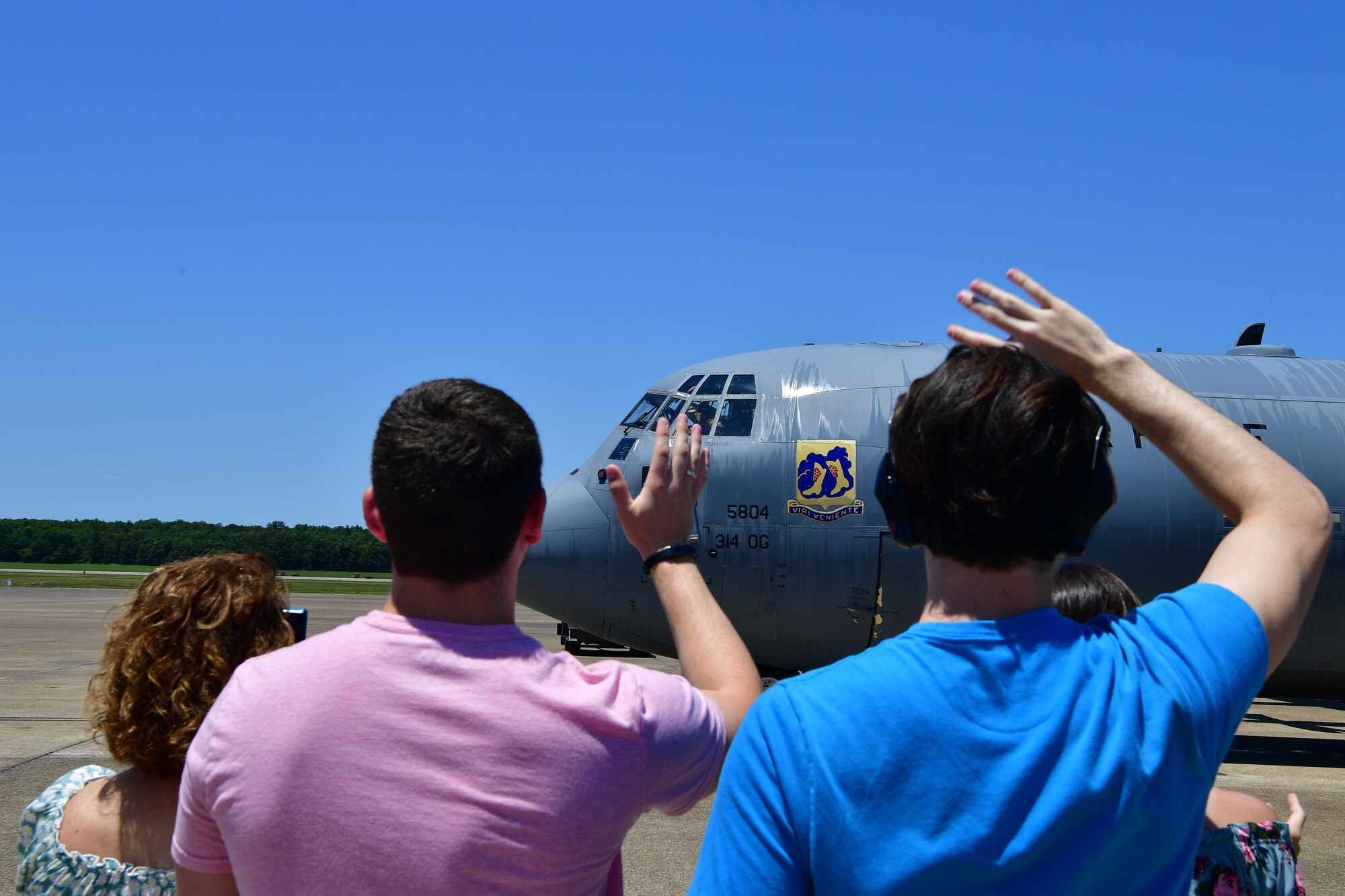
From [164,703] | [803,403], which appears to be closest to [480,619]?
[164,703]

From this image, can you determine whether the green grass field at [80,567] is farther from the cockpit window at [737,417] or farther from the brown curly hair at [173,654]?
the brown curly hair at [173,654]

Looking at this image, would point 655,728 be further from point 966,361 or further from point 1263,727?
point 1263,727

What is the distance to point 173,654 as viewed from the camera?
2666 mm

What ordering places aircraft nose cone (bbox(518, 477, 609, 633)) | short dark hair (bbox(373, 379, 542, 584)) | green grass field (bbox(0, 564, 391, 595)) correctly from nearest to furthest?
short dark hair (bbox(373, 379, 542, 584)) → aircraft nose cone (bbox(518, 477, 609, 633)) → green grass field (bbox(0, 564, 391, 595))

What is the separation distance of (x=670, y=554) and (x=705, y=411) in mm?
8933

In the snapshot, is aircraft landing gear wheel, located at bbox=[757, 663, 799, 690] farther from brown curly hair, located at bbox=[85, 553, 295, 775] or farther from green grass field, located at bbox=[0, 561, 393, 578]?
green grass field, located at bbox=[0, 561, 393, 578]

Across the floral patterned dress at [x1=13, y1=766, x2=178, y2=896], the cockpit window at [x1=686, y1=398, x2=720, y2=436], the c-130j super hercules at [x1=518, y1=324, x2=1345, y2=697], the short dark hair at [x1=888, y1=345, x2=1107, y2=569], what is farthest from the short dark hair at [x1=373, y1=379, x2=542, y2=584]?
the cockpit window at [x1=686, y1=398, x2=720, y2=436]

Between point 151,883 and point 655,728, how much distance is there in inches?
56.7

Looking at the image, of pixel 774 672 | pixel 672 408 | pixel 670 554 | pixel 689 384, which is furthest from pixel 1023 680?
pixel 774 672

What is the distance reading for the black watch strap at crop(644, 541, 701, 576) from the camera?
255 cm

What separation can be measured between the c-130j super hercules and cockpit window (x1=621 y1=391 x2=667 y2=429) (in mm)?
619

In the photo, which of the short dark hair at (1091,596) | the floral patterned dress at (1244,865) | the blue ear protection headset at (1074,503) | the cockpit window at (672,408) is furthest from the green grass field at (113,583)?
the blue ear protection headset at (1074,503)

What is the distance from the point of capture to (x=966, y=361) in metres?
1.97

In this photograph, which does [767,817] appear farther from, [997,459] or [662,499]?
[662,499]
